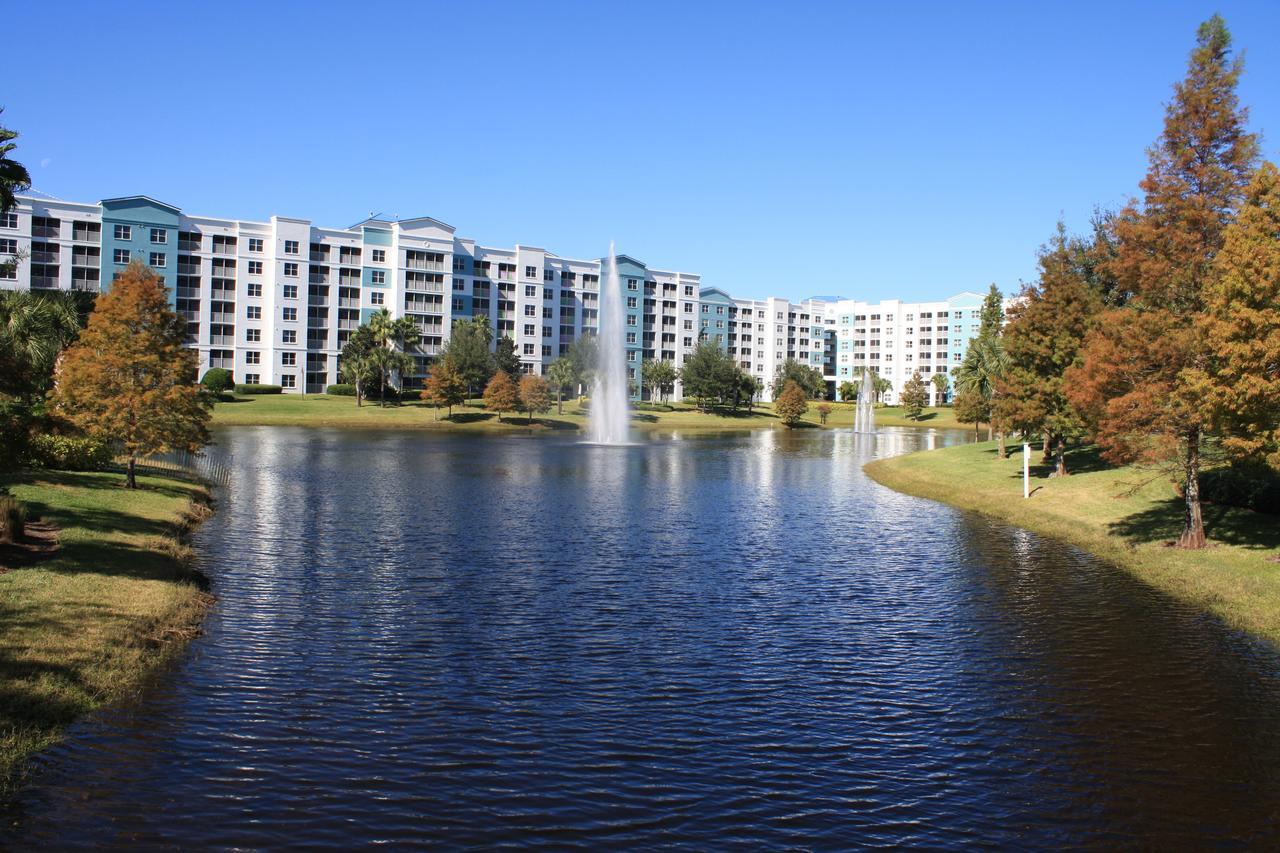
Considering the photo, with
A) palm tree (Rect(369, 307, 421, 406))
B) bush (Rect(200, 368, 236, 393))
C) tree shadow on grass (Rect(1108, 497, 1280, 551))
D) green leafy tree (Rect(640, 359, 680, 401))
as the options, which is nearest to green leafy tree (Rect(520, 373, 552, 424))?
palm tree (Rect(369, 307, 421, 406))

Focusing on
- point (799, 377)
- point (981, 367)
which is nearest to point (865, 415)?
point (799, 377)

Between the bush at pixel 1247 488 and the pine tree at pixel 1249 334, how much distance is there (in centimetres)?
696

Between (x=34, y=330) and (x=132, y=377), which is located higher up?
(x=34, y=330)

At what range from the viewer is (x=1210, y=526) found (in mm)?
31109

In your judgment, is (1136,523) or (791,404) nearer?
(1136,523)

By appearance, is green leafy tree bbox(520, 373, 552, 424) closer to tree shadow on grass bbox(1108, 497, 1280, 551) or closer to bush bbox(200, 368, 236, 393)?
bush bbox(200, 368, 236, 393)

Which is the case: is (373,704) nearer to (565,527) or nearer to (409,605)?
(409,605)

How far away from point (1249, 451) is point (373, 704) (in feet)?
68.4

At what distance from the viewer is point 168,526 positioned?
29.6m

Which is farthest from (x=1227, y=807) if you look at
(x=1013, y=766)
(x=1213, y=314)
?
(x=1213, y=314)

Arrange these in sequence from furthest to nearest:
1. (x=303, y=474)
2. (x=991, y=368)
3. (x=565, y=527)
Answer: (x=991, y=368) < (x=303, y=474) < (x=565, y=527)

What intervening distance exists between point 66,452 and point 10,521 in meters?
14.9

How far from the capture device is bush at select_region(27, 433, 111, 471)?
114 feet

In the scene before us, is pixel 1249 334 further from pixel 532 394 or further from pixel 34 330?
pixel 532 394
